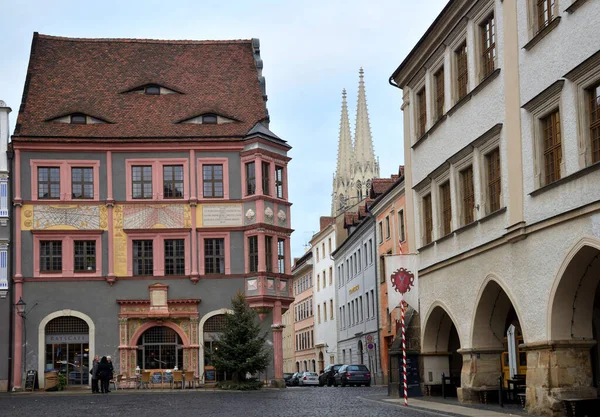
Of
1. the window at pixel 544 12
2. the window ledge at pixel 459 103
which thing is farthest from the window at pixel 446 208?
the window at pixel 544 12

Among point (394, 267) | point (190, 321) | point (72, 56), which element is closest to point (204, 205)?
point (190, 321)

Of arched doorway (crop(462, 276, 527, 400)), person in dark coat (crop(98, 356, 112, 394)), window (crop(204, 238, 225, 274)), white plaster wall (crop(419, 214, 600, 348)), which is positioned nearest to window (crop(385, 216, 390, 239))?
window (crop(204, 238, 225, 274))

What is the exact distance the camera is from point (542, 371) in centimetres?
2045

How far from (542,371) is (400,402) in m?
7.61

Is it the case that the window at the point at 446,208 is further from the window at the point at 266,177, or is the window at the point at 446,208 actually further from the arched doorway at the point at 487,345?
the window at the point at 266,177

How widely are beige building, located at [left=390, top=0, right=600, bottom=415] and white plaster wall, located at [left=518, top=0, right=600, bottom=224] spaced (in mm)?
38

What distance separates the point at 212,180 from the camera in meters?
46.8

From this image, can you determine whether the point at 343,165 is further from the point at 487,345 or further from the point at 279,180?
the point at 487,345

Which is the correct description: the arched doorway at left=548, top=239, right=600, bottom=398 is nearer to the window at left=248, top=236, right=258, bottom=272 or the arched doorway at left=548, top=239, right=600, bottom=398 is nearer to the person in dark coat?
the person in dark coat

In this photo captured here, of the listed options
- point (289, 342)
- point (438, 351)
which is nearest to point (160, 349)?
point (438, 351)

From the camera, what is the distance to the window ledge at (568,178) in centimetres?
1798

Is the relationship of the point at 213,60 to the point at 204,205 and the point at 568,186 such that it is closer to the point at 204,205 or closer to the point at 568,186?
the point at 204,205

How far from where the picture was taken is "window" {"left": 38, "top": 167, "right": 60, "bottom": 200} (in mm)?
45719

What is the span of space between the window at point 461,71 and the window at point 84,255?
77.2ft
